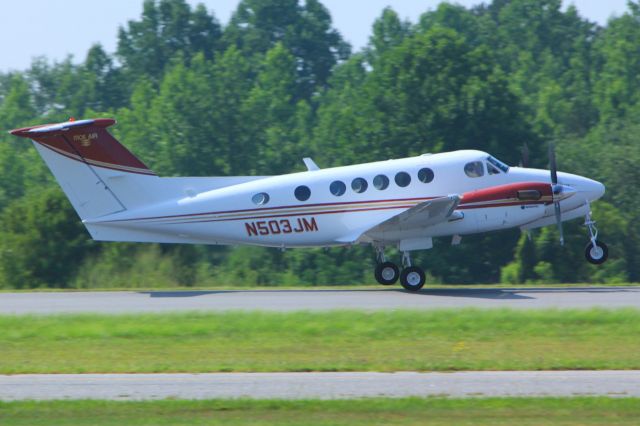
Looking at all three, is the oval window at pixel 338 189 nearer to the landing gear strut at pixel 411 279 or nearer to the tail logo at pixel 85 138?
the landing gear strut at pixel 411 279

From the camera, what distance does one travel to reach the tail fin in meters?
26.0

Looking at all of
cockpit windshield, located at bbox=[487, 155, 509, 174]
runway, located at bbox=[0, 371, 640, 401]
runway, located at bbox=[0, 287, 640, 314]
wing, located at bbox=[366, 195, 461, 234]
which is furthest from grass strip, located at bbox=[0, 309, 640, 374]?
cockpit windshield, located at bbox=[487, 155, 509, 174]

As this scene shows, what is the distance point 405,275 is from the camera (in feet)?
84.1

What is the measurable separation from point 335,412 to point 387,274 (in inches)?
563

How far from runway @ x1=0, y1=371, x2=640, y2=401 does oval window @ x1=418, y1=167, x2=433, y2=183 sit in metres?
11.2

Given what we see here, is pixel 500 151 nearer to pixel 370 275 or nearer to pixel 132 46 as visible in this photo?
pixel 370 275

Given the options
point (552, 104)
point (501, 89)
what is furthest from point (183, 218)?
point (552, 104)

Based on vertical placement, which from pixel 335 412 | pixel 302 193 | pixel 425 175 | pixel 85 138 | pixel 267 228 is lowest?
pixel 335 412

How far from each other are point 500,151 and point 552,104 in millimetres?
31393

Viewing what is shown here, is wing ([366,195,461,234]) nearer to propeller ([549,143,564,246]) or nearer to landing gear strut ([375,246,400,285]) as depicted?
landing gear strut ([375,246,400,285])

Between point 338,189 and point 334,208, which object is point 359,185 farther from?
point 334,208

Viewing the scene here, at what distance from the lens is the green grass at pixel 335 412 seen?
40.4ft

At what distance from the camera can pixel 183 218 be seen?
85.6 feet

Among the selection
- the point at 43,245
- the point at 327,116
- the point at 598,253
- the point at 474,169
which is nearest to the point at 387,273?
the point at 474,169
